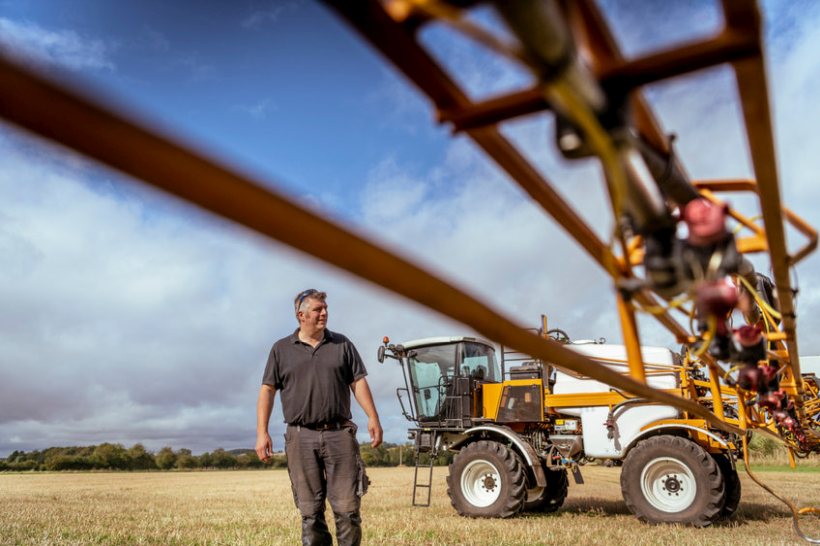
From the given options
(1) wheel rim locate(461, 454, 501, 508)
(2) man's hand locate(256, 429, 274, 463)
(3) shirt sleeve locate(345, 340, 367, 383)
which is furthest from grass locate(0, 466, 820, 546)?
(3) shirt sleeve locate(345, 340, 367, 383)

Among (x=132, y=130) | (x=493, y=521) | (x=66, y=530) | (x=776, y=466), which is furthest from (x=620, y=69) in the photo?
(x=776, y=466)

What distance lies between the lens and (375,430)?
14.5 feet

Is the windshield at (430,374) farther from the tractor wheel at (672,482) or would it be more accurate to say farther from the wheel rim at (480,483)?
the tractor wheel at (672,482)

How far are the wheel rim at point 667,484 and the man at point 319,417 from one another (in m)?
4.86

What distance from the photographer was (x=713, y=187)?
7.53ft

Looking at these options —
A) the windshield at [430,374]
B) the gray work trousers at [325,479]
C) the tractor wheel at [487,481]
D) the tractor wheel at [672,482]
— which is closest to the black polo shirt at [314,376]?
the gray work trousers at [325,479]

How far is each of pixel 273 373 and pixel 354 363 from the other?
0.57 metres

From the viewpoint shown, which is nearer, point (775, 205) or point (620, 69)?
point (620, 69)

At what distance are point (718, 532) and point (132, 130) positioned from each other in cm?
774

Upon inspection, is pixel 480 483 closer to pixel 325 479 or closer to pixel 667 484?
pixel 667 484

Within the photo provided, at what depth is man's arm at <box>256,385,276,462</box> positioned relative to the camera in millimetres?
4285

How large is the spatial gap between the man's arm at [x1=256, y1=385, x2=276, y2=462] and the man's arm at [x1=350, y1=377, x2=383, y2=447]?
1.94 feet

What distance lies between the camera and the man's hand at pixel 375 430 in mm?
4406

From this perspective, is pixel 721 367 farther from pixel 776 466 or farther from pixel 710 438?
pixel 776 466
